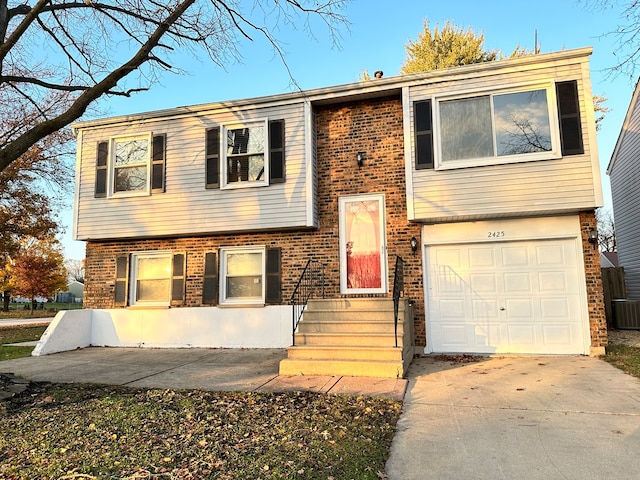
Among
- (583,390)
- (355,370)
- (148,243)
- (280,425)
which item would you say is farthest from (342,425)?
(148,243)

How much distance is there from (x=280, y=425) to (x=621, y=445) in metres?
3.09

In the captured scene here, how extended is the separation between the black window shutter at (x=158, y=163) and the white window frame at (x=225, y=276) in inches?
85.5

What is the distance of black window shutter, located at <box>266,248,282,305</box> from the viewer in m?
9.48

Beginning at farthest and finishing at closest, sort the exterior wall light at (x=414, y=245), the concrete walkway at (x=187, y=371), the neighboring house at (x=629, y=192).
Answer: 1. the neighboring house at (x=629, y=192)
2. the exterior wall light at (x=414, y=245)
3. the concrete walkway at (x=187, y=371)

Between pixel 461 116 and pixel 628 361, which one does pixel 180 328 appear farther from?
pixel 628 361

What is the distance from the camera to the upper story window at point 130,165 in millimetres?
10266

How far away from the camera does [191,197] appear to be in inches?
390

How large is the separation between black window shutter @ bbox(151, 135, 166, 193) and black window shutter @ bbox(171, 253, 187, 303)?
1681 mm

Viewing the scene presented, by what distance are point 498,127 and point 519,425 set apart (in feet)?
19.4

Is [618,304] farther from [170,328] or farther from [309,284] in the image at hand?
[170,328]

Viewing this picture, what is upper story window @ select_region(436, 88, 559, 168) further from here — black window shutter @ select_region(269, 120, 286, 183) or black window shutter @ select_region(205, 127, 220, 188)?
black window shutter @ select_region(205, 127, 220, 188)

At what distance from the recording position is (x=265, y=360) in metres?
8.10

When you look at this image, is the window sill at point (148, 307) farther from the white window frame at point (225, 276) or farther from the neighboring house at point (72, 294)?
the neighboring house at point (72, 294)

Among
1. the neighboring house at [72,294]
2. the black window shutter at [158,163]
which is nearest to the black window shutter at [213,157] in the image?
the black window shutter at [158,163]
